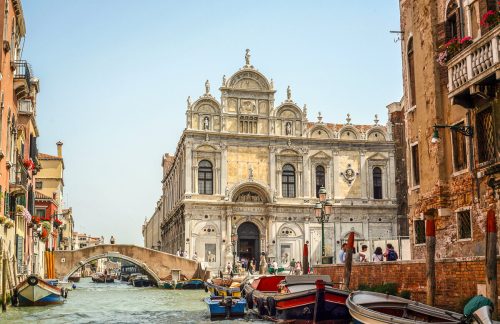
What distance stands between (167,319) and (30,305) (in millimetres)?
5146

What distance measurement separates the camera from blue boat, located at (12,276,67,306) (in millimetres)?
19672

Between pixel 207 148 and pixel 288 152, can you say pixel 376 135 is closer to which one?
pixel 288 152

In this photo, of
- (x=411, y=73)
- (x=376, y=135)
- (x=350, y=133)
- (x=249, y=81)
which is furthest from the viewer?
(x=376, y=135)

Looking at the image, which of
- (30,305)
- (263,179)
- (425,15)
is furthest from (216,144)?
(425,15)

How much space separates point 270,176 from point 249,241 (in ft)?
13.3

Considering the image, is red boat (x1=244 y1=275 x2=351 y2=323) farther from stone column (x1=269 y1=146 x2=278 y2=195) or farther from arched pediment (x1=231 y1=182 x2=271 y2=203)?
stone column (x1=269 y1=146 x2=278 y2=195)

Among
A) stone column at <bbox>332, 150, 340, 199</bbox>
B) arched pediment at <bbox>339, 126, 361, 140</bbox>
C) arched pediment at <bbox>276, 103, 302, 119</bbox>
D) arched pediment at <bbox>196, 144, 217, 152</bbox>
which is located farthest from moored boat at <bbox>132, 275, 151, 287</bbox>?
arched pediment at <bbox>339, 126, 361, 140</bbox>

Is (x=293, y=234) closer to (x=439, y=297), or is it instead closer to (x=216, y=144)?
(x=216, y=144)

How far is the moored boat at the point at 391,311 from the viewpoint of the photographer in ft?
30.2

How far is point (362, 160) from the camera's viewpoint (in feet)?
130

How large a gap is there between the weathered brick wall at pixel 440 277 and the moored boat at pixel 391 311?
1.31 metres

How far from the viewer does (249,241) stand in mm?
37969

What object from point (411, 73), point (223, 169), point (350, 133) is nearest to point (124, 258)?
point (223, 169)

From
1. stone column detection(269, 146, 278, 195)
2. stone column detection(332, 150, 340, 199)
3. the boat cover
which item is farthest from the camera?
stone column detection(332, 150, 340, 199)
